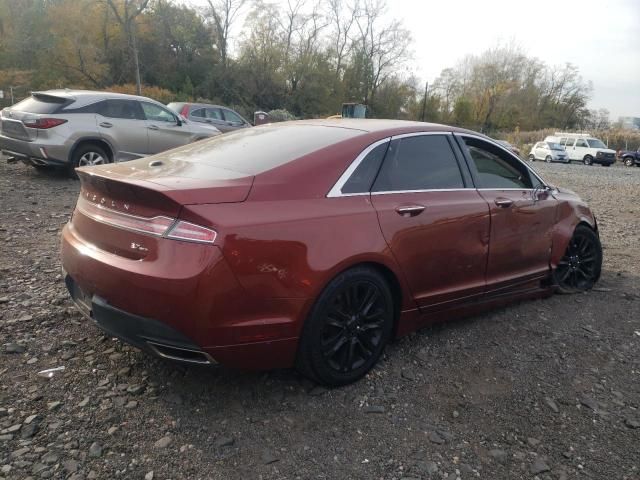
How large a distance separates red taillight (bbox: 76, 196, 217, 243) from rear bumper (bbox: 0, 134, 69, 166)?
6.43m

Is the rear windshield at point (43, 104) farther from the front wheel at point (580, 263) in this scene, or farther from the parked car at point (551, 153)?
the parked car at point (551, 153)

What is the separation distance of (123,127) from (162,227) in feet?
24.5

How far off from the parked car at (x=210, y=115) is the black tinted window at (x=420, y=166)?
12745 mm

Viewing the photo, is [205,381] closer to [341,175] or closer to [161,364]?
[161,364]

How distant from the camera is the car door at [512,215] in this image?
152 inches

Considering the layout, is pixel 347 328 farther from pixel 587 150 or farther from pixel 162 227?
pixel 587 150

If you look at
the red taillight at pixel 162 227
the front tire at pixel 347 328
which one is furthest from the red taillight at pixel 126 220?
the front tire at pixel 347 328

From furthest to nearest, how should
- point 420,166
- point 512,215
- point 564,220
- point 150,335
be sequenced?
point 564,220
point 512,215
point 420,166
point 150,335

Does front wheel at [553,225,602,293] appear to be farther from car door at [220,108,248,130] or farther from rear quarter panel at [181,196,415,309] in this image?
car door at [220,108,248,130]

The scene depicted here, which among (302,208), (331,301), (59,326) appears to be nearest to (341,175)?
(302,208)

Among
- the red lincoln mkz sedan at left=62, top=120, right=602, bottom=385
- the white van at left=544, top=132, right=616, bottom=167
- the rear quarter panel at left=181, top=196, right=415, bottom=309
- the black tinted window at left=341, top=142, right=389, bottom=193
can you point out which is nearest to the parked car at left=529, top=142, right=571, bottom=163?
the white van at left=544, top=132, right=616, bottom=167

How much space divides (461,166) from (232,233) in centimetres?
201

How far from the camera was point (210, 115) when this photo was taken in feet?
53.0

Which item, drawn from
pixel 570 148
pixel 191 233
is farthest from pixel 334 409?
pixel 570 148
